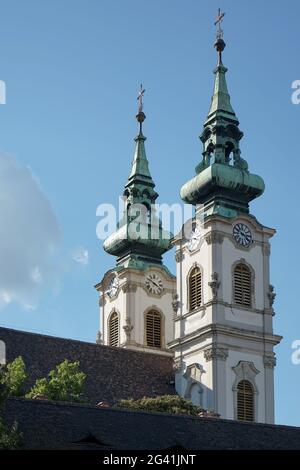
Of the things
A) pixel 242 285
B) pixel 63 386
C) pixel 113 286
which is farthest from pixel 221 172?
pixel 63 386

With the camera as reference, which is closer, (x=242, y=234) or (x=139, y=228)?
(x=242, y=234)

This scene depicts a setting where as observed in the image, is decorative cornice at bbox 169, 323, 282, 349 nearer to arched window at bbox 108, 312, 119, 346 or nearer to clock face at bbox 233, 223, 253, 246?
clock face at bbox 233, 223, 253, 246

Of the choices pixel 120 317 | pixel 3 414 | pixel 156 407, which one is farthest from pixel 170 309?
pixel 3 414

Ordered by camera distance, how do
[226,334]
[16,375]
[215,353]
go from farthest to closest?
[226,334]
[215,353]
[16,375]

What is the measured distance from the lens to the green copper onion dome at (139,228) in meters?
85.3

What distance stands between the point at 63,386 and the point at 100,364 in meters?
13.1

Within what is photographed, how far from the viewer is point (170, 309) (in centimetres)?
8312

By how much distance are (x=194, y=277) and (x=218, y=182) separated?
5624mm

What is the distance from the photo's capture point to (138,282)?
272 feet

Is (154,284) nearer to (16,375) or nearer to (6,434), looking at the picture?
(16,375)

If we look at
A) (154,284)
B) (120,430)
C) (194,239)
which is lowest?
(120,430)

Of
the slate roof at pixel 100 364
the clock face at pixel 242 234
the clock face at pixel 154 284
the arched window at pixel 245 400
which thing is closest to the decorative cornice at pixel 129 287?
the clock face at pixel 154 284

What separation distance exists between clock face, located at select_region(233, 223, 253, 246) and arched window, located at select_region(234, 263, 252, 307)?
1.33m
